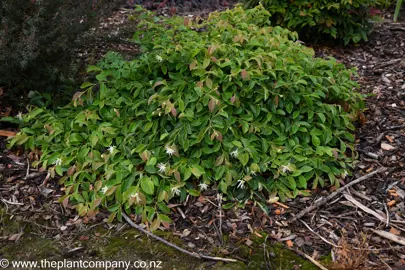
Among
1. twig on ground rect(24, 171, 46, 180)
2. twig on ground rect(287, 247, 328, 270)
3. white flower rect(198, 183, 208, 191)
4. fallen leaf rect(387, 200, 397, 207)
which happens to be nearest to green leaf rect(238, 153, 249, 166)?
white flower rect(198, 183, 208, 191)

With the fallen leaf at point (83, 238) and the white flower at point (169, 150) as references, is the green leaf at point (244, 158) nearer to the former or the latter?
the white flower at point (169, 150)

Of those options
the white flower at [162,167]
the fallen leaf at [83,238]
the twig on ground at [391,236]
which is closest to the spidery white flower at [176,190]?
the white flower at [162,167]

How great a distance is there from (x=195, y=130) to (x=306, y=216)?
0.87m

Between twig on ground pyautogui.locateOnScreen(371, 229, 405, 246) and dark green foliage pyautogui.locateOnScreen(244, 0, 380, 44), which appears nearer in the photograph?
twig on ground pyautogui.locateOnScreen(371, 229, 405, 246)

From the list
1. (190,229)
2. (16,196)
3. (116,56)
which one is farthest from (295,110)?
(16,196)

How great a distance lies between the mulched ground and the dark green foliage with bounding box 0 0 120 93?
50 cm

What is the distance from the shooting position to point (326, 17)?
475 centimetres

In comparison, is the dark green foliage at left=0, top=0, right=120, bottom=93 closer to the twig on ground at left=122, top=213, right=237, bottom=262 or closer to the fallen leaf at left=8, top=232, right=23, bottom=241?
the fallen leaf at left=8, top=232, right=23, bottom=241

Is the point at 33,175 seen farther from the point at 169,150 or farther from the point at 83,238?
the point at 169,150

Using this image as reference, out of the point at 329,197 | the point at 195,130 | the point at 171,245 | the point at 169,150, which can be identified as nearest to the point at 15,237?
the point at 171,245

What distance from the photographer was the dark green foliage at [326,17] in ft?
15.4

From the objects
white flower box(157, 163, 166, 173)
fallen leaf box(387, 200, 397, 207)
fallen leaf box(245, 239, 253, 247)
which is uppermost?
white flower box(157, 163, 166, 173)

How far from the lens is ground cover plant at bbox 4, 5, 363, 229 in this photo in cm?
287

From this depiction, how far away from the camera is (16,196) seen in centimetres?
296
